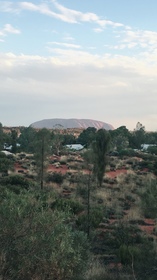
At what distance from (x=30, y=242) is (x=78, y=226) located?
1027 centimetres

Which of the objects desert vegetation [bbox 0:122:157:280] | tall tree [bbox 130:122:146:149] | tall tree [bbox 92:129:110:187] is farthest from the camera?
tall tree [bbox 130:122:146:149]

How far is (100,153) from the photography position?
29062mm

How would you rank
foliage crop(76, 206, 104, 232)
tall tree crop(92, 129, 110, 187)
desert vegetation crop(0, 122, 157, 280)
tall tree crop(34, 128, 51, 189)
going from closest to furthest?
desert vegetation crop(0, 122, 157, 280) → foliage crop(76, 206, 104, 232) → tall tree crop(34, 128, 51, 189) → tall tree crop(92, 129, 110, 187)

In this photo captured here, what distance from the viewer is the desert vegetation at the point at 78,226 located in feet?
23.4

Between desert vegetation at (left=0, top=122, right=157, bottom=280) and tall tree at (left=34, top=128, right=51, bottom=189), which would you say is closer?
desert vegetation at (left=0, top=122, right=157, bottom=280)

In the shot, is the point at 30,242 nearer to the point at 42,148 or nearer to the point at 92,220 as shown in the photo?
the point at 92,220

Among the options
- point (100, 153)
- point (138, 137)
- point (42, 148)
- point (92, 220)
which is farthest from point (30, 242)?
point (138, 137)

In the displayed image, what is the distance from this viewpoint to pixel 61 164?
43.8m

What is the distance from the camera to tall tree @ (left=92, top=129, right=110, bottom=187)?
29.0 metres

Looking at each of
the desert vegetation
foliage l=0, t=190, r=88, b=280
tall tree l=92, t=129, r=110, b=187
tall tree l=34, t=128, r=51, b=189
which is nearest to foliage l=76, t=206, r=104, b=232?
the desert vegetation

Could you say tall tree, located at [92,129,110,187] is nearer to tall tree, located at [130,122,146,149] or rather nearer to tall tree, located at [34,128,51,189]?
tall tree, located at [34,128,51,189]

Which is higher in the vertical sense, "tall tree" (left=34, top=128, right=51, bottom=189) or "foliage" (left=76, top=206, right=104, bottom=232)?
"tall tree" (left=34, top=128, right=51, bottom=189)

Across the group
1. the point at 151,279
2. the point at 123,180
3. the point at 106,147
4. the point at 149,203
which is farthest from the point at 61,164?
the point at 151,279

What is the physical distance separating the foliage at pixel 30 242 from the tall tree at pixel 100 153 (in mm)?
21065
